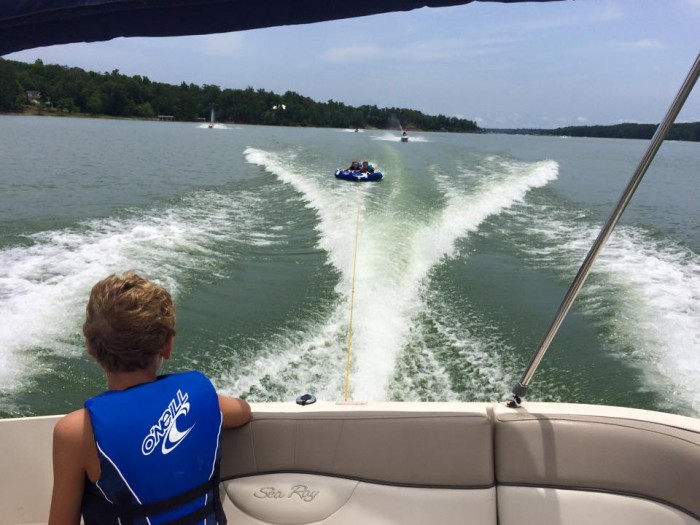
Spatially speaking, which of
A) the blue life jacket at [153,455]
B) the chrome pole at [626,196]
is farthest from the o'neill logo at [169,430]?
the chrome pole at [626,196]

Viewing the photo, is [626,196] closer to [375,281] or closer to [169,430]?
[169,430]

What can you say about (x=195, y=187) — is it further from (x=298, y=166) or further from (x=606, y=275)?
(x=606, y=275)

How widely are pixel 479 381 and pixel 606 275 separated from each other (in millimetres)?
3005

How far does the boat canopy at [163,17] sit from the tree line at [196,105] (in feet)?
122

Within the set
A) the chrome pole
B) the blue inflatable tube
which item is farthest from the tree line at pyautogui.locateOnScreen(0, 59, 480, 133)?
the chrome pole

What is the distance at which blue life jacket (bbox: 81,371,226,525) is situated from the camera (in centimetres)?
109

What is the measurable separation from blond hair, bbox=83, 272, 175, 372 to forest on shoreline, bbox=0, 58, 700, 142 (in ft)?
123

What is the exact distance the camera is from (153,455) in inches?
44.3

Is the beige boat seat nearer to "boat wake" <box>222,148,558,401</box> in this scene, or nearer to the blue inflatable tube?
"boat wake" <box>222,148,558,401</box>

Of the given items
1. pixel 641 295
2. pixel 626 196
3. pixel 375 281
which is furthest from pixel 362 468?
pixel 641 295

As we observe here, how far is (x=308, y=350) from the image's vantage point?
4488 millimetres

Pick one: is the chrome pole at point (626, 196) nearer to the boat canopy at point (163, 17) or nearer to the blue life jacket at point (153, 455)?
the boat canopy at point (163, 17)

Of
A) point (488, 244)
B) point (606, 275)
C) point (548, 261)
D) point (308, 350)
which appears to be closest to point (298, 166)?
point (488, 244)

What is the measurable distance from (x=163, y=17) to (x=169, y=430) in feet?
3.02
